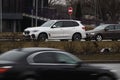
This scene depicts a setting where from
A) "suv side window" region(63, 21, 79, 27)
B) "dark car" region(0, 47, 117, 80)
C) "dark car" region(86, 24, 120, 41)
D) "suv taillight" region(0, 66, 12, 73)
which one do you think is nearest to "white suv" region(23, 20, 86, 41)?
"suv side window" region(63, 21, 79, 27)

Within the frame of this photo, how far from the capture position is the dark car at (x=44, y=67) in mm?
15094

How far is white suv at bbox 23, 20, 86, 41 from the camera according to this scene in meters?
39.6

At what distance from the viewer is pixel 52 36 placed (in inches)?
1574

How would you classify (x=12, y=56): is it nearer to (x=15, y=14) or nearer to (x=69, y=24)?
(x=69, y=24)

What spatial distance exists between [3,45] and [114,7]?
68.4 meters

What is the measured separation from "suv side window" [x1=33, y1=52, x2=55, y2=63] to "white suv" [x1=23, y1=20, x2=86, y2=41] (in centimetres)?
2332

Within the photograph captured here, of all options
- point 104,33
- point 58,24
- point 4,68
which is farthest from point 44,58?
point 104,33

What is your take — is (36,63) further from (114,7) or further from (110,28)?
(114,7)

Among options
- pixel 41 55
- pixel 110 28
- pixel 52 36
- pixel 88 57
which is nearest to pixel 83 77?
pixel 41 55

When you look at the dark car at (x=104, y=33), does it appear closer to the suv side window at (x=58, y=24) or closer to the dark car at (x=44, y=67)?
the suv side window at (x=58, y=24)

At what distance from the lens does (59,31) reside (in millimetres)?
40156

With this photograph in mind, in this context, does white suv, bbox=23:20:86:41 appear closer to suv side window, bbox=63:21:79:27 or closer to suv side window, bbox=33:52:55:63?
suv side window, bbox=63:21:79:27

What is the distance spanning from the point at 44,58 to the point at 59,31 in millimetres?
24276

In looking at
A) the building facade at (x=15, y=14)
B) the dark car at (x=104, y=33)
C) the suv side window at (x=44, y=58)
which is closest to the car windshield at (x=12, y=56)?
the suv side window at (x=44, y=58)
